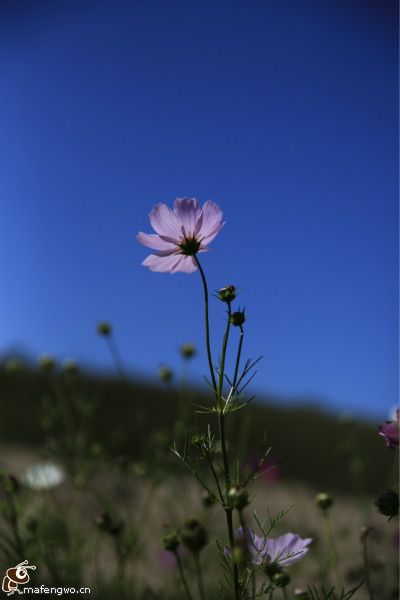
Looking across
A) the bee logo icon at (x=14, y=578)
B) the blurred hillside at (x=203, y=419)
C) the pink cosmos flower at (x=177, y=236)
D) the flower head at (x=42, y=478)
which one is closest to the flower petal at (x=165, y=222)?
the pink cosmos flower at (x=177, y=236)

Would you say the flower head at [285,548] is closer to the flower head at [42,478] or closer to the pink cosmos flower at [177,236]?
the pink cosmos flower at [177,236]

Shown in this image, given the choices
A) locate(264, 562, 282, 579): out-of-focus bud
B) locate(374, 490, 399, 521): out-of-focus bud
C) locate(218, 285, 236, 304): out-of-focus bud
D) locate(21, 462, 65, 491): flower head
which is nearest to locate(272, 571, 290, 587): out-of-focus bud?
locate(264, 562, 282, 579): out-of-focus bud

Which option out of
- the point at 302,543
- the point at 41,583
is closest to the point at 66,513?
the point at 41,583

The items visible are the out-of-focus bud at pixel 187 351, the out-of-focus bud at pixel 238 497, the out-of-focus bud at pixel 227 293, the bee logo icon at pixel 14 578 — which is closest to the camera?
the out-of-focus bud at pixel 238 497

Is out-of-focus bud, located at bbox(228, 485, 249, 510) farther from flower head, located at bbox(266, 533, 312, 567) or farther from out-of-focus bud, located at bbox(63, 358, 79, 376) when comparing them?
out-of-focus bud, located at bbox(63, 358, 79, 376)

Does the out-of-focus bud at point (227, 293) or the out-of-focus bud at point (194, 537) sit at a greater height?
the out-of-focus bud at point (227, 293)

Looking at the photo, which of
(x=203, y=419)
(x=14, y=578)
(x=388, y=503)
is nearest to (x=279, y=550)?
(x=388, y=503)
